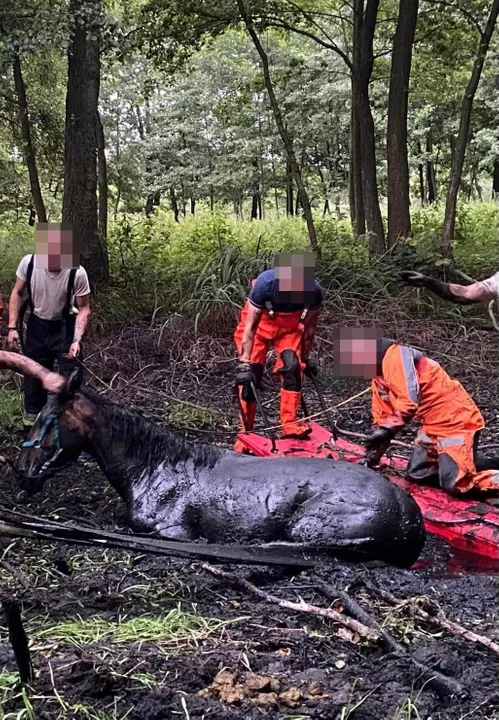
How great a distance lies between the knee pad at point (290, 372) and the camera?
6.52m

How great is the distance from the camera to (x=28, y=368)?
4.36 metres

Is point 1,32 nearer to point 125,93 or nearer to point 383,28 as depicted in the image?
point 383,28

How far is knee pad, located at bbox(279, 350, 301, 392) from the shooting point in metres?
6.52

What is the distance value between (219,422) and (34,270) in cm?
255

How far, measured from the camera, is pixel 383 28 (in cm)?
1602

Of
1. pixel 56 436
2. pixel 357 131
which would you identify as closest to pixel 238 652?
pixel 56 436

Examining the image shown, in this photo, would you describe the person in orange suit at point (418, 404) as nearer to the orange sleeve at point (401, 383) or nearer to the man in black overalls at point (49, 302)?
the orange sleeve at point (401, 383)

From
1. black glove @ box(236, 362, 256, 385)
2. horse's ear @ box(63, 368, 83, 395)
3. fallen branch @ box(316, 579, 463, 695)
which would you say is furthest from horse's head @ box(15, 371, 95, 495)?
black glove @ box(236, 362, 256, 385)

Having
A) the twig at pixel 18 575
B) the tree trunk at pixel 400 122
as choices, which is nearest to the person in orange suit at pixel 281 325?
the twig at pixel 18 575

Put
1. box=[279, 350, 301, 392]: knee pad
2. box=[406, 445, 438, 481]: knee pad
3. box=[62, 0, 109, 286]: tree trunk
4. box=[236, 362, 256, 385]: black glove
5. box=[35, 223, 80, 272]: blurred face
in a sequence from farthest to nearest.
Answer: box=[62, 0, 109, 286]: tree trunk → box=[279, 350, 301, 392]: knee pad → box=[236, 362, 256, 385]: black glove → box=[35, 223, 80, 272]: blurred face → box=[406, 445, 438, 481]: knee pad

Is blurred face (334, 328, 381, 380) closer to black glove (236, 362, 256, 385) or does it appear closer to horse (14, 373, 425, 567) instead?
horse (14, 373, 425, 567)

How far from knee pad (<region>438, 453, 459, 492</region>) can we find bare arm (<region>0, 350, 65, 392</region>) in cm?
269

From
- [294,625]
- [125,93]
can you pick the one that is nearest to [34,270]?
[294,625]

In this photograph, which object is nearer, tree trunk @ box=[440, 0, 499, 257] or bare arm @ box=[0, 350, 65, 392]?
bare arm @ box=[0, 350, 65, 392]
